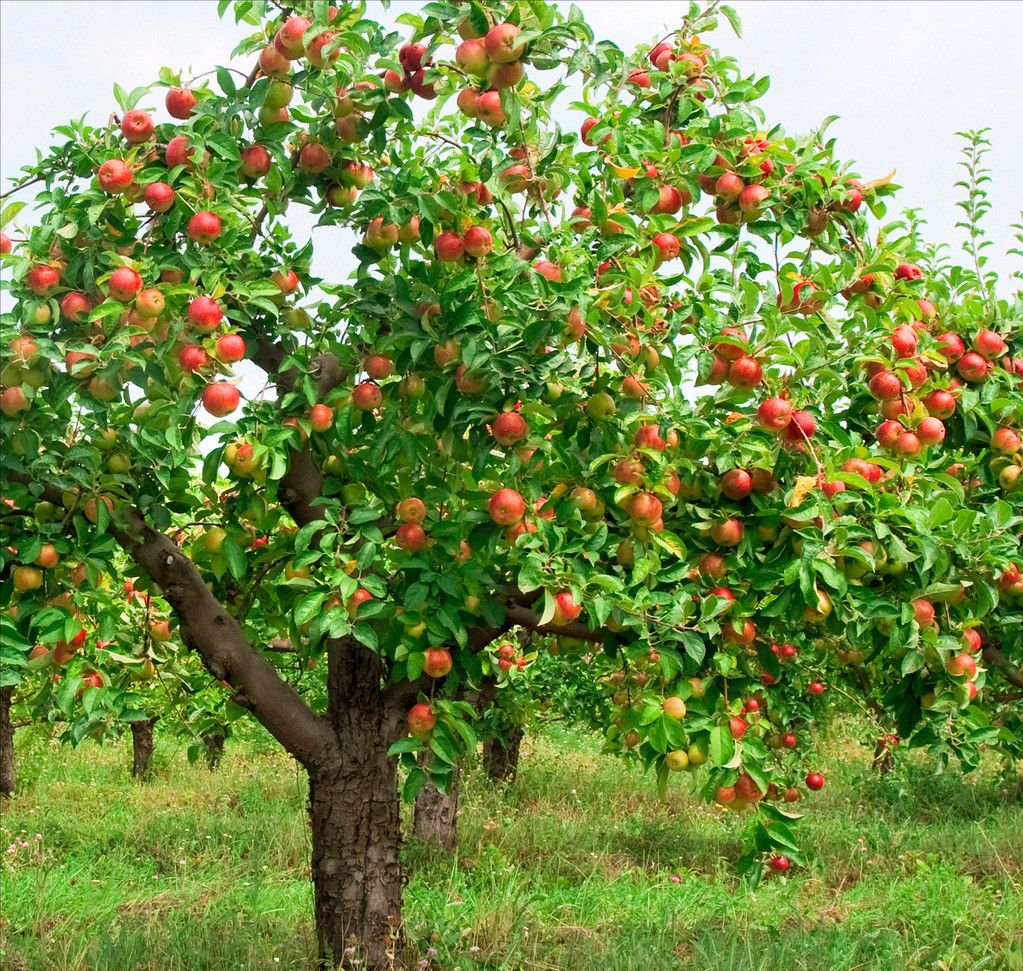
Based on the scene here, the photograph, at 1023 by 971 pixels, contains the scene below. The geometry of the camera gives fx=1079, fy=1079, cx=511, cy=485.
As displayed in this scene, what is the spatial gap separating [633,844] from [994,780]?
374 centimetres

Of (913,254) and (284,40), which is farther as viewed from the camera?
(913,254)

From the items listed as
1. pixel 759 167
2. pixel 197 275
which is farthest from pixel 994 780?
pixel 197 275

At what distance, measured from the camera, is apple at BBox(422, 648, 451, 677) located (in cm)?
326

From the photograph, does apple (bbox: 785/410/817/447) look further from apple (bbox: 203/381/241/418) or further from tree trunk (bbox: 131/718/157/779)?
tree trunk (bbox: 131/718/157/779)

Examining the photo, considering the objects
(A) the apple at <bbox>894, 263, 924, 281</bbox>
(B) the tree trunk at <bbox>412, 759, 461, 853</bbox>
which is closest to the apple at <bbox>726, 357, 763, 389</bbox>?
(A) the apple at <bbox>894, 263, 924, 281</bbox>

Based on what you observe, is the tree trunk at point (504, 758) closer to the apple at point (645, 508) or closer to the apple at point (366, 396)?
the apple at point (366, 396)

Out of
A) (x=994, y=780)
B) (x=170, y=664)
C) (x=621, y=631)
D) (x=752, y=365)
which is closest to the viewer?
(x=752, y=365)

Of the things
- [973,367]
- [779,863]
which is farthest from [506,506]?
[779,863]

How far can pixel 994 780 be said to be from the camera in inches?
379

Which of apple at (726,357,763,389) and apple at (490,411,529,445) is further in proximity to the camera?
apple at (726,357,763,389)

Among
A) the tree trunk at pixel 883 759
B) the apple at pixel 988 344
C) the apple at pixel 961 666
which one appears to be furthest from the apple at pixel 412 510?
the tree trunk at pixel 883 759

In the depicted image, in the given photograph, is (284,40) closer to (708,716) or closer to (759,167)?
(759,167)

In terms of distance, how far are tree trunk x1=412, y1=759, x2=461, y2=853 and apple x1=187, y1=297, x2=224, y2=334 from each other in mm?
5115

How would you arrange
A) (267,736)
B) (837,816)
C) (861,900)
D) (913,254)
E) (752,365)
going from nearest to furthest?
(752,365), (913,254), (861,900), (837,816), (267,736)
